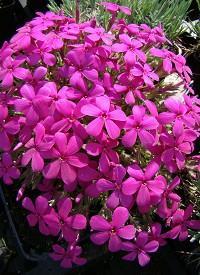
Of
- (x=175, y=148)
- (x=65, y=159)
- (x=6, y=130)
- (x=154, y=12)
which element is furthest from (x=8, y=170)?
(x=154, y=12)

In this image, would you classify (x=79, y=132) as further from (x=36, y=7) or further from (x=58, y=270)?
(x=36, y=7)

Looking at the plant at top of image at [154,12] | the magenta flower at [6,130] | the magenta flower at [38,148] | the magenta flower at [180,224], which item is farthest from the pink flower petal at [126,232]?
the plant at top of image at [154,12]

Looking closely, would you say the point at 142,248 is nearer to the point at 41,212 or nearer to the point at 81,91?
the point at 41,212

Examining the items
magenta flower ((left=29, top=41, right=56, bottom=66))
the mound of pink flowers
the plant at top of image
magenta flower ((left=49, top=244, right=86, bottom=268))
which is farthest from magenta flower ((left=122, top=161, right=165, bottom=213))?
the plant at top of image

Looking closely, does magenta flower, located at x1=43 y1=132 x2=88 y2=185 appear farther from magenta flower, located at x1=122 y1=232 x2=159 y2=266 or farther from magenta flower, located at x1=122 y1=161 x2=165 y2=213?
magenta flower, located at x1=122 y1=232 x2=159 y2=266

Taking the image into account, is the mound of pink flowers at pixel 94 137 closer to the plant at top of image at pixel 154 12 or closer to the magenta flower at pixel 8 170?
the magenta flower at pixel 8 170

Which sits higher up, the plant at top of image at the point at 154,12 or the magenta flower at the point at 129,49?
the magenta flower at the point at 129,49

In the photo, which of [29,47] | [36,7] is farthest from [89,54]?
[36,7]
